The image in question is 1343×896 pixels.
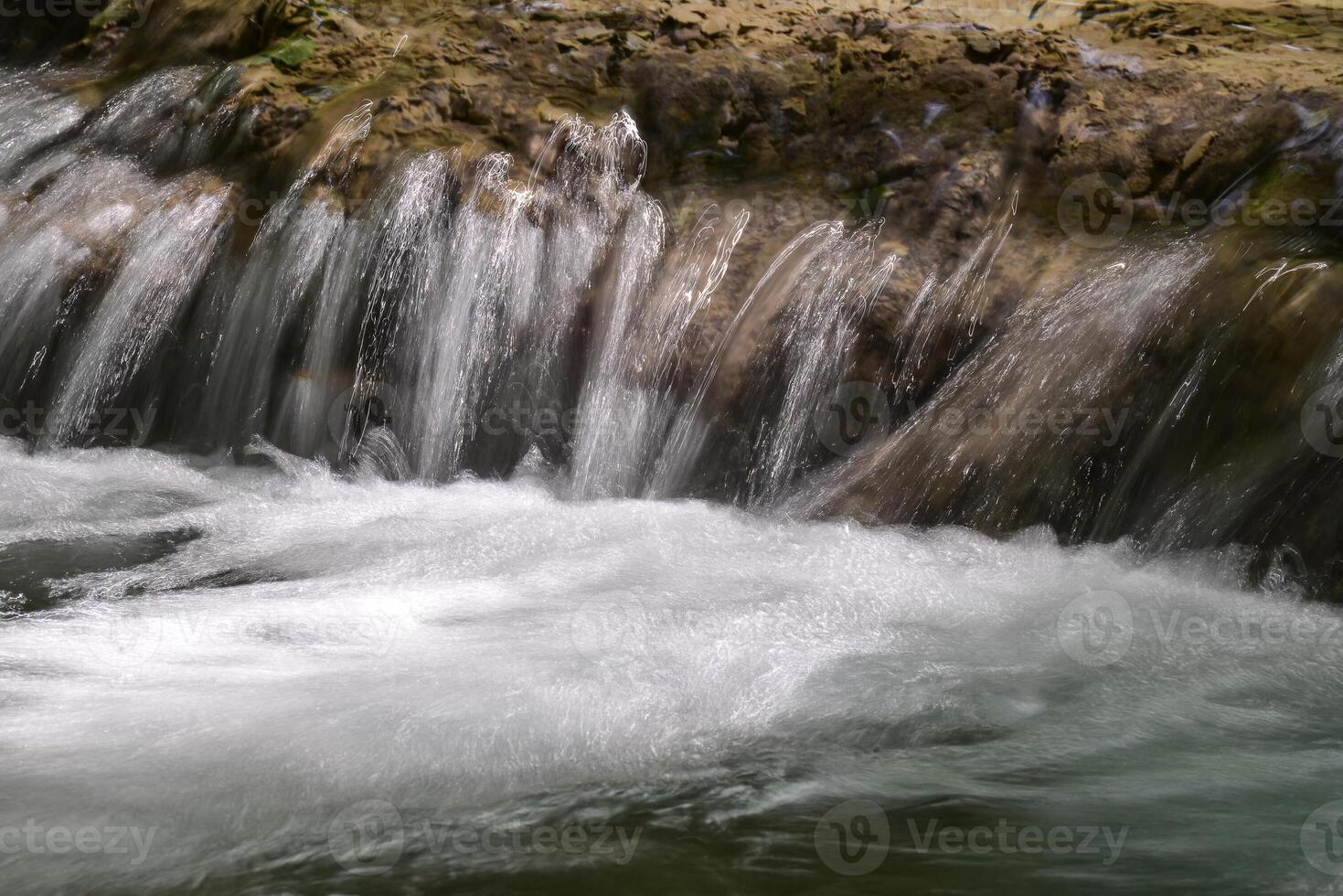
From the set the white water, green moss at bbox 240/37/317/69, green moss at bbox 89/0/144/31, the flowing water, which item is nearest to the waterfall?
the flowing water

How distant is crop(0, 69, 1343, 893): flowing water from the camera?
2270 millimetres

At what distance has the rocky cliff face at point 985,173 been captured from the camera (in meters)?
3.83

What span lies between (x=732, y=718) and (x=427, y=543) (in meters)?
1.63

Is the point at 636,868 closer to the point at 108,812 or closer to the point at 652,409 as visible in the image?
the point at 108,812

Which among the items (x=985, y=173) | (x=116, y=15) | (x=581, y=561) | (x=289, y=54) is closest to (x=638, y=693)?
(x=581, y=561)

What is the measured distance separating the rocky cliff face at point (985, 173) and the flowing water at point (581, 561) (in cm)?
3

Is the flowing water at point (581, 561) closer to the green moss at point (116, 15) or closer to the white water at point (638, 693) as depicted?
the white water at point (638, 693)

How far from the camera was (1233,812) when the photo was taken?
2.36 metres

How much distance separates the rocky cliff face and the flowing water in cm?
3

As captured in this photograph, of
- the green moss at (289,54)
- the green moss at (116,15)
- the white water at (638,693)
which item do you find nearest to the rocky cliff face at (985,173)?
the green moss at (289,54)

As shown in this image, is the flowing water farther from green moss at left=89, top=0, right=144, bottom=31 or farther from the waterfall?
green moss at left=89, top=0, right=144, bottom=31

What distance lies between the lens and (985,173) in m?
4.79

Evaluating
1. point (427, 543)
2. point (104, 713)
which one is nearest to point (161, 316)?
point (427, 543)

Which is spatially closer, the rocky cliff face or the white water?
the white water
